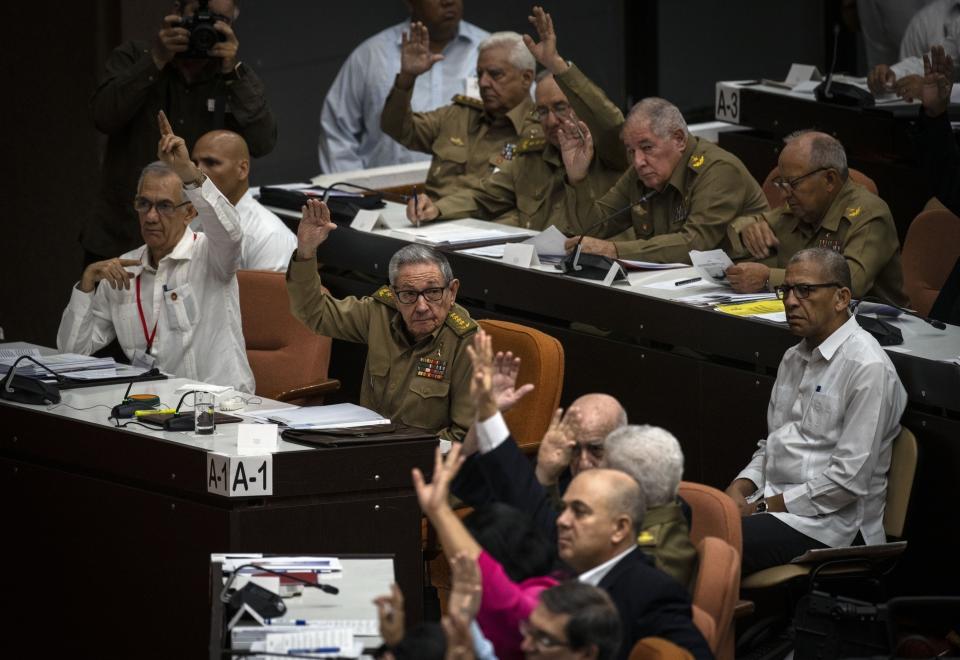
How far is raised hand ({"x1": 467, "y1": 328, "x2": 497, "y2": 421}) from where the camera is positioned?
3.68 m

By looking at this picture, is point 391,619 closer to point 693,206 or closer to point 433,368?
point 433,368

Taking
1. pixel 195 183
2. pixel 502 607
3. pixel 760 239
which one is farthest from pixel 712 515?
pixel 195 183

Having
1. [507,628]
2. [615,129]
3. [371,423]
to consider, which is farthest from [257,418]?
[615,129]

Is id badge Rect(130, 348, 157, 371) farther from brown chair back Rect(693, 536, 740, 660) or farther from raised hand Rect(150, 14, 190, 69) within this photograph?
brown chair back Rect(693, 536, 740, 660)

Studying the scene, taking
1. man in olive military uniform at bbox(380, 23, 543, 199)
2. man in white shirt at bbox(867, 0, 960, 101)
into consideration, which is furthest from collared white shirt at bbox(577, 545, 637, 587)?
man in white shirt at bbox(867, 0, 960, 101)

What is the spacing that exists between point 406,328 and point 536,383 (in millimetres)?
442

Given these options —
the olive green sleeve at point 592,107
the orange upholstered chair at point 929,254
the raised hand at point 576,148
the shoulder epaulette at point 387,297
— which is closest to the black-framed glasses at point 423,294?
the shoulder epaulette at point 387,297

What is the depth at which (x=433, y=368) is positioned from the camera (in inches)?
190

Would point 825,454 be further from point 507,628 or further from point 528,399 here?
point 507,628

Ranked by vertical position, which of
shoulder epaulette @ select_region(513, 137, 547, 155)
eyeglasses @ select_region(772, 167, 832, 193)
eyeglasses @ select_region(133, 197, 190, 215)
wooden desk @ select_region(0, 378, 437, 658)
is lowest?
wooden desk @ select_region(0, 378, 437, 658)

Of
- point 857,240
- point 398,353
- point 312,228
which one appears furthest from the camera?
point 857,240

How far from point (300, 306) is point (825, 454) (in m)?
1.62

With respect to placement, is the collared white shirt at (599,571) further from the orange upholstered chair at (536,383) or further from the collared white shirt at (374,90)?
the collared white shirt at (374,90)

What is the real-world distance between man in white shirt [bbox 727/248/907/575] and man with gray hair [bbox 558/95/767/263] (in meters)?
1.22
